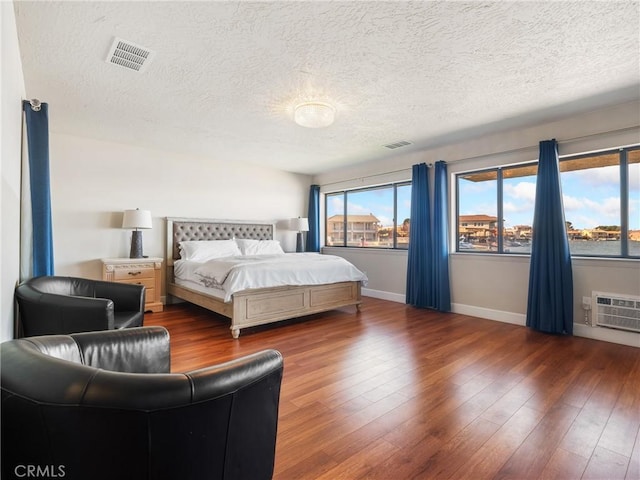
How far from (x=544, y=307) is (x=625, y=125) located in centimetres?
205

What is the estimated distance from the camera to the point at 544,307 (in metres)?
3.54

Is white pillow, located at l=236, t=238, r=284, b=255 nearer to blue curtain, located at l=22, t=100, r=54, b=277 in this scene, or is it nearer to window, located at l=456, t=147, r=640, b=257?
blue curtain, located at l=22, t=100, r=54, b=277

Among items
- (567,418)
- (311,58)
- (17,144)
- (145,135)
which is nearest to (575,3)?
(311,58)

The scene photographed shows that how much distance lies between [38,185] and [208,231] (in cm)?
281

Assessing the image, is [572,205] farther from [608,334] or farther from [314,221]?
[314,221]

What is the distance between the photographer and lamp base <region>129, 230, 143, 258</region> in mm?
4438

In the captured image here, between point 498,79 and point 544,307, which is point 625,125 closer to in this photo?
point 498,79


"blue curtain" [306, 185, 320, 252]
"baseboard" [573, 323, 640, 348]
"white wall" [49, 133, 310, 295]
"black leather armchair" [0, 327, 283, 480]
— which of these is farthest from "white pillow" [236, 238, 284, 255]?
"black leather armchair" [0, 327, 283, 480]

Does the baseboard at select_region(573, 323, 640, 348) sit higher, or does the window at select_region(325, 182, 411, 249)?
the window at select_region(325, 182, 411, 249)

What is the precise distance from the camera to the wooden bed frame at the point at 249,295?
11.4 ft

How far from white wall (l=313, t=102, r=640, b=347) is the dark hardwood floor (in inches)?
21.1

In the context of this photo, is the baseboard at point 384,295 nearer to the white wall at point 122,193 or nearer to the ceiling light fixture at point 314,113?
the white wall at point 122,193

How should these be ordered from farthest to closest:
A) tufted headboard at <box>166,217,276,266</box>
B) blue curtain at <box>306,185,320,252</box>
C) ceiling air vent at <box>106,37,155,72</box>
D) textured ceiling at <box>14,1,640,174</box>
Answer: blue curtain at <box>306,185,320,252</box>, tufted headboard at <box>166,217,276,266</box>, ceiling air vent at <box>106,37,155,72</box>, textured ceiling at <box>14,1,640,174</box>

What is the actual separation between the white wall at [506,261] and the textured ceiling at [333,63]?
217 mm
